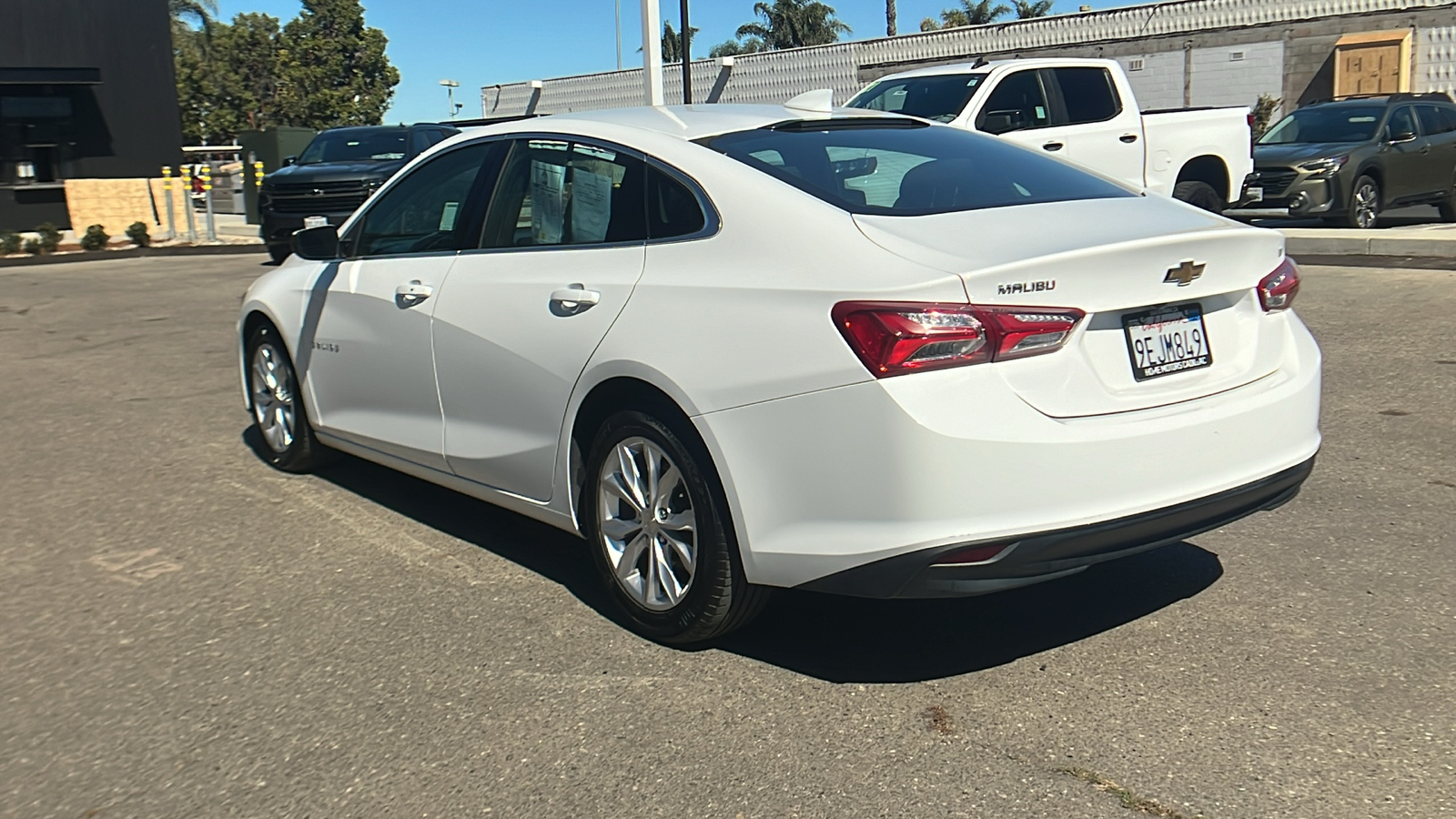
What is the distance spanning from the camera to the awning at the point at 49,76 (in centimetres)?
2606

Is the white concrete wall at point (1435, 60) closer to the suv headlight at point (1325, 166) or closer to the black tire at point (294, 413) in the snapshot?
the suv headlight at point (1325, 166)

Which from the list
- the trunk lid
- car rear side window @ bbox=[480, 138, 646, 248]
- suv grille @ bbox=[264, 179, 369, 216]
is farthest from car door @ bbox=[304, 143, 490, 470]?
suv grille @ bbox=[264, 179, 369, 216]

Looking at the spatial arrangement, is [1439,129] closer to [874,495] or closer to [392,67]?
[874,495]

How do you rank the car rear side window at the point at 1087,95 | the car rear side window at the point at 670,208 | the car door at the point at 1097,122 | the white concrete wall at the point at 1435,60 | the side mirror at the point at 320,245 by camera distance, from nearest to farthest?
the car rear side window at the point at 670,208 < the side mirror at the point at 320,245 < the car door at the point at 1097,122 < the car rear side window at the point at 1087,95 < the white concrete wall at the point at 1435,60

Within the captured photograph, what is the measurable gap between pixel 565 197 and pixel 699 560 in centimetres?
146

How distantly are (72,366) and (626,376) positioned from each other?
Answer: 7.47 metres

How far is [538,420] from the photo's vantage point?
14.5ft

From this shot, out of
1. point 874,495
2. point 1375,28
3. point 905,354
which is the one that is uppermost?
point 1375,28

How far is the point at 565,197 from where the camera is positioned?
182 inches

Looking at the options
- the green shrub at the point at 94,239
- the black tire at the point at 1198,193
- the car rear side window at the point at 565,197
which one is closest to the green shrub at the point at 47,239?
the green shrub at the point at 94,239

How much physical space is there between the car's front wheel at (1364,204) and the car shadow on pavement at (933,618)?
42.8ft

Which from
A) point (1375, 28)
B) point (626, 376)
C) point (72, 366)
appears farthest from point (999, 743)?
point (1375, 28)

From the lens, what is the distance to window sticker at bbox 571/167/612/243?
174 inches

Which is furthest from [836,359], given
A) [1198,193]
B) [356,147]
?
[356,147]
